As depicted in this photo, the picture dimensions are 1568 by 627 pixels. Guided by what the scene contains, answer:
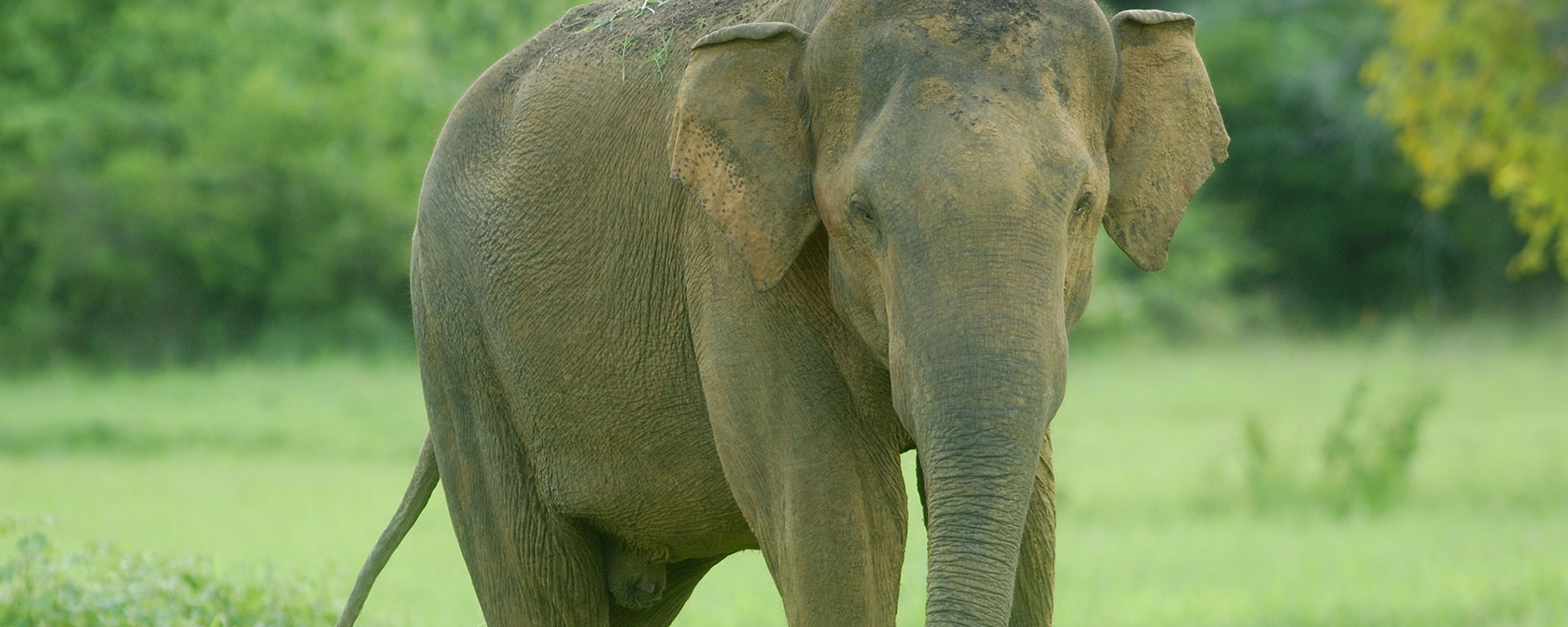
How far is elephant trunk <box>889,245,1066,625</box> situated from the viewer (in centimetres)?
336

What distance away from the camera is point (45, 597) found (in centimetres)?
639

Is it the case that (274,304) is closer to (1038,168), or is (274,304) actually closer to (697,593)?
(697,593)

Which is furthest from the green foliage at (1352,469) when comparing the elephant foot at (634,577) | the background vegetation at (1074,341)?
the elephant foot at (634,577)

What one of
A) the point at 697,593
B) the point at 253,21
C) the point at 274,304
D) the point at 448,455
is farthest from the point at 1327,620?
the point at 253,21

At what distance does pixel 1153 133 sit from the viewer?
3906 millimetres

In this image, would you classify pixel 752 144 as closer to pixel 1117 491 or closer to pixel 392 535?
pixel 392 535

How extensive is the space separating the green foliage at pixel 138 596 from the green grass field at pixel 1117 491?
248 millimetres

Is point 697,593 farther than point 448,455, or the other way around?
point 697,593

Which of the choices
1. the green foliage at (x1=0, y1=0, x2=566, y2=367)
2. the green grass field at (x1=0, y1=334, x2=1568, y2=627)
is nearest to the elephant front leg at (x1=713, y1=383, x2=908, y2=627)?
the green grass field at (x1=0, y1=334, x2=1568, y2=627)

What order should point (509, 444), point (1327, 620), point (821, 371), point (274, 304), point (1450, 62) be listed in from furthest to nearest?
1. point (274, 304)
2. point (1450, 62)
3. point (1327, 620)
4. point (509, 444)
5. point (821, 371)

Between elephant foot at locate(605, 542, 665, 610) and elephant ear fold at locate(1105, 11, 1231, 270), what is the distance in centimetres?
177

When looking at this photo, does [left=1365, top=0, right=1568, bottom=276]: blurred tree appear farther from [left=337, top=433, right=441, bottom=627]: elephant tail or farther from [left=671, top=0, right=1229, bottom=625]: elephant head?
[left=671, top=0, right=1229, bottom=625]: elephant head

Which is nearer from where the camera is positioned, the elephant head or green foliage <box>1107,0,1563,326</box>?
the elephant head

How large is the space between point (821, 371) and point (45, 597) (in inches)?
144
